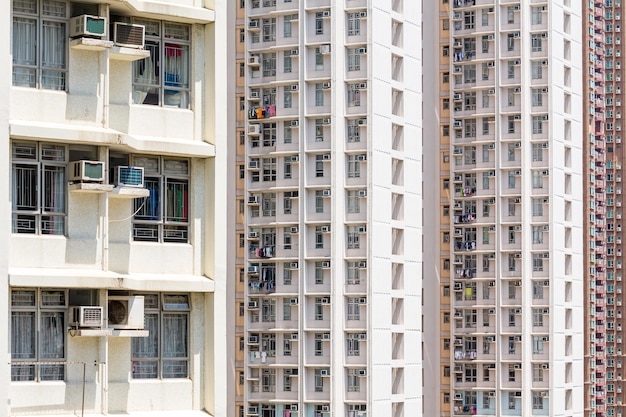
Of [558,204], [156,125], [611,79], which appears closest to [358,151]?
[558,204]

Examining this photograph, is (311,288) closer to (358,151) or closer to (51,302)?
(358,151)

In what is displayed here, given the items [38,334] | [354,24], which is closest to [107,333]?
[38,334]

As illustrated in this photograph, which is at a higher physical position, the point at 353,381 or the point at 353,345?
the point at 353,345

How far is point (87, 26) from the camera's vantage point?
1783 centimetres

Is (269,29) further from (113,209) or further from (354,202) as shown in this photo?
(113,209)

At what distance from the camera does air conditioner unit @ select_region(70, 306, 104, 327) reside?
1752cm

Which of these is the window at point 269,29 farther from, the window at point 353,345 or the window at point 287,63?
the window at point 353,345

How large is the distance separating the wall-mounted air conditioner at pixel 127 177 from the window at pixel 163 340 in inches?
56.1

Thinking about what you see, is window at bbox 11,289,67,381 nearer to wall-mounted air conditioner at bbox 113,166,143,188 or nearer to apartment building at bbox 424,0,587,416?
wall-mounted air conditioner at bbox 113,166,143,188

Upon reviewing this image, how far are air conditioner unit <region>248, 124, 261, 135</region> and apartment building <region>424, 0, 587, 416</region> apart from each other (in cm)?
1024

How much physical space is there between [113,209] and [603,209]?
155ft

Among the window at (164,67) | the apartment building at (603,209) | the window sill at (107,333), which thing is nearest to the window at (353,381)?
the window at (164,67)

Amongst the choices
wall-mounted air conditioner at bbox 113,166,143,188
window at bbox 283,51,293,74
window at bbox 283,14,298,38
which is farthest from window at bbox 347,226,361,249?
wall-mounted air conditioner at bbox 113,166,143,188

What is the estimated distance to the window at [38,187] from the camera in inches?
693
